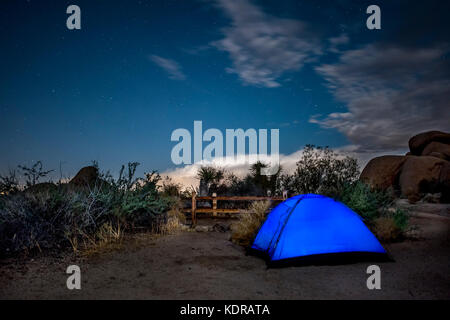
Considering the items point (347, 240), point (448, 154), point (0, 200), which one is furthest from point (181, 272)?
point (448, 154)

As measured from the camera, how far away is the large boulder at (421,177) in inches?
1185

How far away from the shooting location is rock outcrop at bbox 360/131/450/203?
2950cm

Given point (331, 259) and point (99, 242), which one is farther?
point (99, 242)

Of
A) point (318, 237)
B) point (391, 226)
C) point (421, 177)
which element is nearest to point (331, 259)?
point (318, 237)

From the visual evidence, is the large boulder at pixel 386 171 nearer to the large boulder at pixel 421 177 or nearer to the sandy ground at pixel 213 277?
the large boulder at pixel 421 177

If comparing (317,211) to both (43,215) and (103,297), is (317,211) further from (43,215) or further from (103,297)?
(43,215)

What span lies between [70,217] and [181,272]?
4060 millimetres

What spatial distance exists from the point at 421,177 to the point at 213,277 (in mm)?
30289

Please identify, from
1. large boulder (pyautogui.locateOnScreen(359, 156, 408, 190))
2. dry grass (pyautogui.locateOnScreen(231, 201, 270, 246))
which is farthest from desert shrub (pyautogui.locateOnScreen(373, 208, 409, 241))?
large boulder (pyautogui.locateOnScreen(359, 156, 408, 190))

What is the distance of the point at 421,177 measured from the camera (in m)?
30.8

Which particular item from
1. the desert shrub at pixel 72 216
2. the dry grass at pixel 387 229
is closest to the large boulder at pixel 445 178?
the dry grass at pixel 387 229

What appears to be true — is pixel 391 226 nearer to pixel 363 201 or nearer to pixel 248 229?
pixel 363 201

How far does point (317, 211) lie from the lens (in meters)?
7.69

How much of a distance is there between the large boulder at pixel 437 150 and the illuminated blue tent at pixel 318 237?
3129cm
